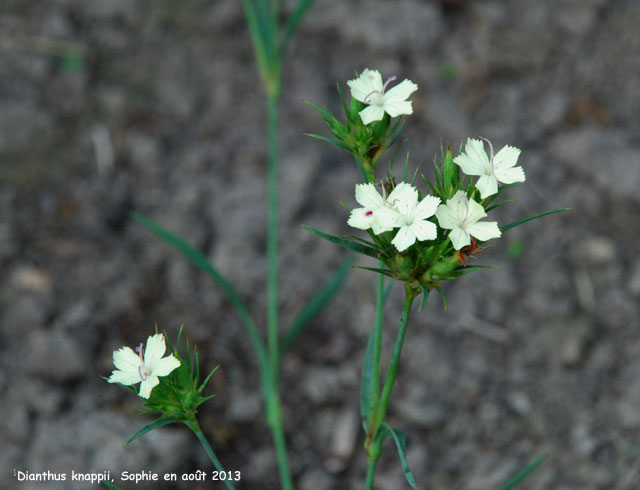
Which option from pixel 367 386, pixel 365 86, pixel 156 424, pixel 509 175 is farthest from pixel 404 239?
pixel 156 424

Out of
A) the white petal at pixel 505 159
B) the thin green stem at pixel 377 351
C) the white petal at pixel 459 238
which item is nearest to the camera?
the white petal at pixel 459 238

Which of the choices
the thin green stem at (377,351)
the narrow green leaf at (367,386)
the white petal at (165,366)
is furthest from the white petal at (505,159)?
the white petal at (165,366)

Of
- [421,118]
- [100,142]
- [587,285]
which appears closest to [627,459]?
[587,285]

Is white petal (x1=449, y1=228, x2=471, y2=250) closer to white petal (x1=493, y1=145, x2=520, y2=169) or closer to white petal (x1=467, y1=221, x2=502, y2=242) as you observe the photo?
white petal (x1=467, y1=221, x2=502, y2=242)

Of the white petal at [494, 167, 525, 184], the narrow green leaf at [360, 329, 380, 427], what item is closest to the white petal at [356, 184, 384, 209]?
the white petal at [494, 167, 525, 184]

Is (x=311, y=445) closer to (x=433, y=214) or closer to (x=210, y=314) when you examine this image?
(x=210, y=314)

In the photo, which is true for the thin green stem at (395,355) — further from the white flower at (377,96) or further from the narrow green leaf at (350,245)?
the white flower at (377,96)
